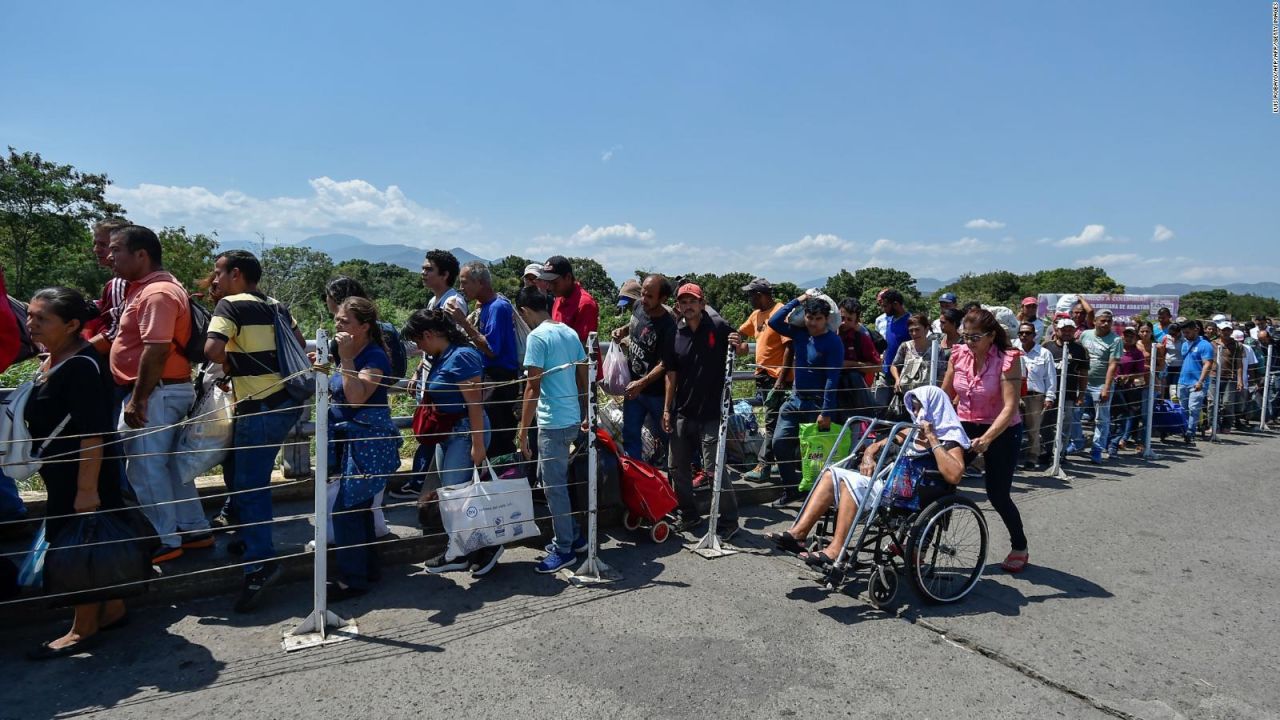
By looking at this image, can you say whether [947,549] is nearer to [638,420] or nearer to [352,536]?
[638,420]

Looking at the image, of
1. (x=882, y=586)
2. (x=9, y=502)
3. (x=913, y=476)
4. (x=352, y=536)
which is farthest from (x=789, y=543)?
(x=9, y=502)

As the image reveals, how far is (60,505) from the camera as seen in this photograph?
12.3 feet

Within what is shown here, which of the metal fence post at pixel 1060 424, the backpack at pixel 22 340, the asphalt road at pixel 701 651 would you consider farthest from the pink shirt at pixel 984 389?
the backpack at pixel 22 340

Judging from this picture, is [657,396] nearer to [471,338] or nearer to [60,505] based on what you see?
[471,338]

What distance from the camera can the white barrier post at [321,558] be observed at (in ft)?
12.5

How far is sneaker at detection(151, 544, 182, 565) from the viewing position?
15.1 ft

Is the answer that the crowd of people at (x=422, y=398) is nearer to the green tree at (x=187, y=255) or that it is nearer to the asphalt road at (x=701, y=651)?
the asphalt road at (x=701, y=651)

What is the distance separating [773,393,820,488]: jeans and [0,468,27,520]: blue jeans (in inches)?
225

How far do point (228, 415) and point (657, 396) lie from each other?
3125mm

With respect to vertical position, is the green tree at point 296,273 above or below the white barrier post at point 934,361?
above

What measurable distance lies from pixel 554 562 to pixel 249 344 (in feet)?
7.86

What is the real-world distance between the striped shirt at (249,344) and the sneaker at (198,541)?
1160 mm

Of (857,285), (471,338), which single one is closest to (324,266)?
(857,285)

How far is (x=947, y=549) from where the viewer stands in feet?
15.3
